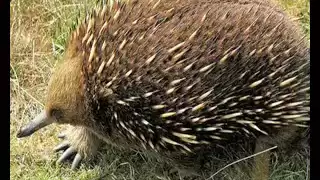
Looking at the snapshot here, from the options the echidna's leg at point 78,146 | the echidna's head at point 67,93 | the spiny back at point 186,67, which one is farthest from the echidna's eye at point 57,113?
the echidna's leg at point 78,146

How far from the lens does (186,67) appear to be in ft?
7.70

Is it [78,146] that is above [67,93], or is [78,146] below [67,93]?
below

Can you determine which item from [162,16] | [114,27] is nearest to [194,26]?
[162,16]

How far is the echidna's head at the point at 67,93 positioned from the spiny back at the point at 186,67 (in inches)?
1.4

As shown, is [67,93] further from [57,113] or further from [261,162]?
[261,162]

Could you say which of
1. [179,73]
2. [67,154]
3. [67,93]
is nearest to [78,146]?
[67,154]

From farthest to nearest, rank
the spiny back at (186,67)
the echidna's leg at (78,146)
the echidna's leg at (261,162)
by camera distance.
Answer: the echidna's leg at (78,146) → the echidna's leg at (261,162) → the spiny back at (186,67)

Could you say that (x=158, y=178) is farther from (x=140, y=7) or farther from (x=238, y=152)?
(x=140, y=7)

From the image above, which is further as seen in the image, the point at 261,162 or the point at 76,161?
the point at 76,161

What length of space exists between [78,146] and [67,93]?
0.51m

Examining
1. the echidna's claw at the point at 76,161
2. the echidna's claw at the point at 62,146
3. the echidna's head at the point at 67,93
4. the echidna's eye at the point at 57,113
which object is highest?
the echidna's head at the point at 67,93

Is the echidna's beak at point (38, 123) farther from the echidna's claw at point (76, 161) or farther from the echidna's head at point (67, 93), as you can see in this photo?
the echidna's claw at point (76, 161)

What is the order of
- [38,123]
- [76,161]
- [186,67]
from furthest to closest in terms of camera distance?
[76,161] → [38,123] → [186,67]

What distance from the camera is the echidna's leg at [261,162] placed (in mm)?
2663
